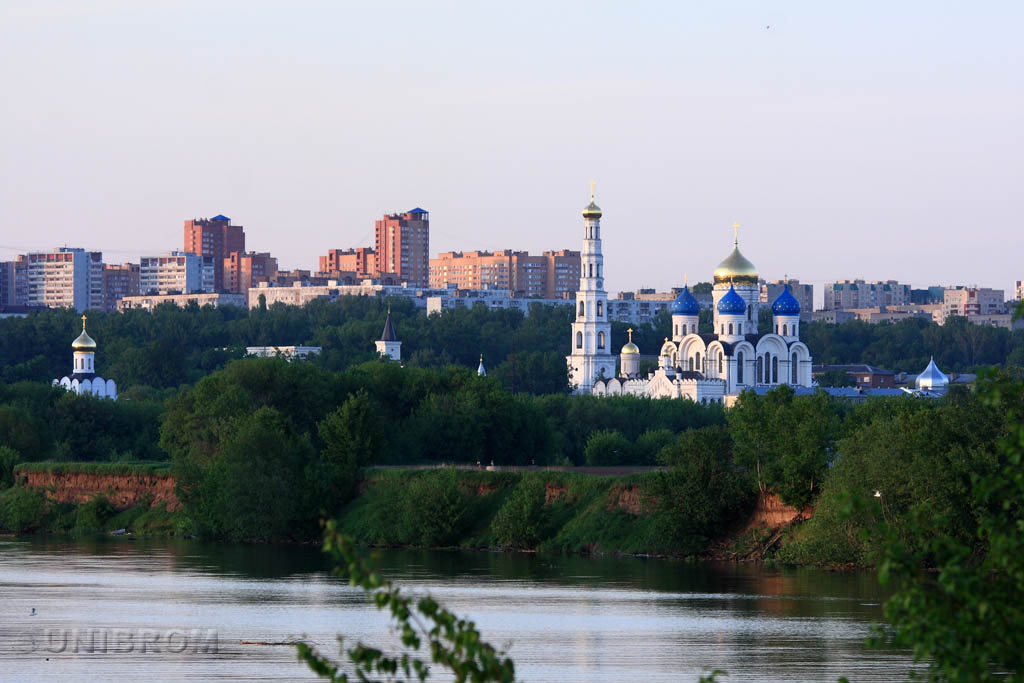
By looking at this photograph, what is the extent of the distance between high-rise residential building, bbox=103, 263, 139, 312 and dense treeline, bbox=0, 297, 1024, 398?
61289mm

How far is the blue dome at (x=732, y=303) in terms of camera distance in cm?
8888

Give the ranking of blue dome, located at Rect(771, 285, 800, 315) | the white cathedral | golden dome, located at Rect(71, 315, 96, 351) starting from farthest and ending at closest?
blue dome, located at Rect(771, 285, 800, 315) → the white cathedral → golden dome, located at Rect(71, 315, 96, 351)

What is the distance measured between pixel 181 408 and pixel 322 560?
1372 cm

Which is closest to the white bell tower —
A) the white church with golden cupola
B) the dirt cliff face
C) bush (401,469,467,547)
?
the white church with golden cupola

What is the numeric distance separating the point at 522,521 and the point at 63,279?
15091 cm

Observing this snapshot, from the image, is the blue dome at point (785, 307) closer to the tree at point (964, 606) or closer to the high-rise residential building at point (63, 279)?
the tree at point (964, 606)

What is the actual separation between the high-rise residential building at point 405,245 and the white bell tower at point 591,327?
94343mm

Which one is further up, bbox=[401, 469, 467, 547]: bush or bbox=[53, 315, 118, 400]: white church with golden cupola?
bbox=[53, 315, 118, 400]: white church with golden cupola

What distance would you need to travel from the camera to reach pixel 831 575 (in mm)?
35906

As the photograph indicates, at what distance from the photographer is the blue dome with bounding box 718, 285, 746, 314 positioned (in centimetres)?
8888

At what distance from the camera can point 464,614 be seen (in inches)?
1109

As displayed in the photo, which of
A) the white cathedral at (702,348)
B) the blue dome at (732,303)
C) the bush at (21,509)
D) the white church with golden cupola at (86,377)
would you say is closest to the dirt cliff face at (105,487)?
the bush at (21,509)

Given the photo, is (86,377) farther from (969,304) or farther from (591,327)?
(969,304)

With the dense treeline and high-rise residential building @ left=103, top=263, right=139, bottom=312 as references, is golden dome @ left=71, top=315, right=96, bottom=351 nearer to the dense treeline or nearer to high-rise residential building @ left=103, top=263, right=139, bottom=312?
the dense treeline
